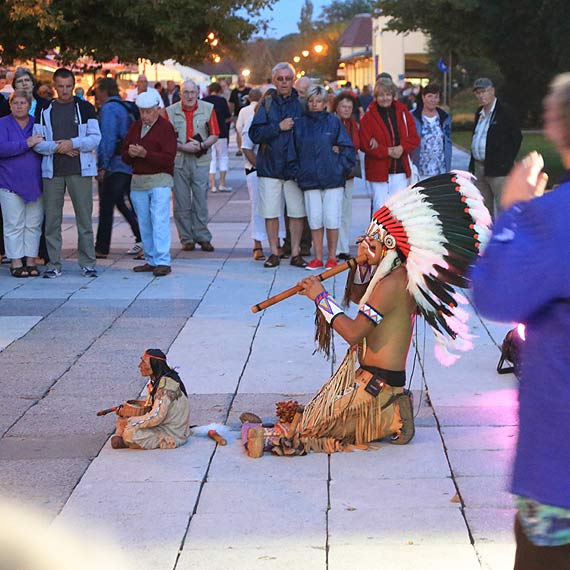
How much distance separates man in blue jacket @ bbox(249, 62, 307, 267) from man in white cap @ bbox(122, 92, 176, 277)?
2.94ft

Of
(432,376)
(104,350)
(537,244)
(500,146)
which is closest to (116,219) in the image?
(500,146)

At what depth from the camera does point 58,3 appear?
18984 millimetres

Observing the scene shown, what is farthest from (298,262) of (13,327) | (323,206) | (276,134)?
(13,327)

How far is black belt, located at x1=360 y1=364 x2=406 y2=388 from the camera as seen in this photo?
18.4ft

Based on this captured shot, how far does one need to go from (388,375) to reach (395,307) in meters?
0.35

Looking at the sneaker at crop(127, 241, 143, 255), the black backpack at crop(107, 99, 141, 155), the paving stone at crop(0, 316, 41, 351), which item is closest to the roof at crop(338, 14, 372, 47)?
the black backpack at crop(107, 99, 141, 155)

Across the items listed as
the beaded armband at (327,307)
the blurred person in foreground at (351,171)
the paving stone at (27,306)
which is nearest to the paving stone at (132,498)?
the beaded armband at (327,307)

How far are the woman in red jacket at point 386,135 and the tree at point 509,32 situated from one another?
10944 millimetres

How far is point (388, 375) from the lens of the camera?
562 centimetres

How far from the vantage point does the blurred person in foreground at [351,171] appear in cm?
1154

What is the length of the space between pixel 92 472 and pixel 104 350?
2.69 meters

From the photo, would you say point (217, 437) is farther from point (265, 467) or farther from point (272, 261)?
point (272, 261)

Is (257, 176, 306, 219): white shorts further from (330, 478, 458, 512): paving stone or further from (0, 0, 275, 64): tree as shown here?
(0, 0, 275, 64): tree

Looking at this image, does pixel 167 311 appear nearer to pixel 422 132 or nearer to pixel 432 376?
pixel 432 376
